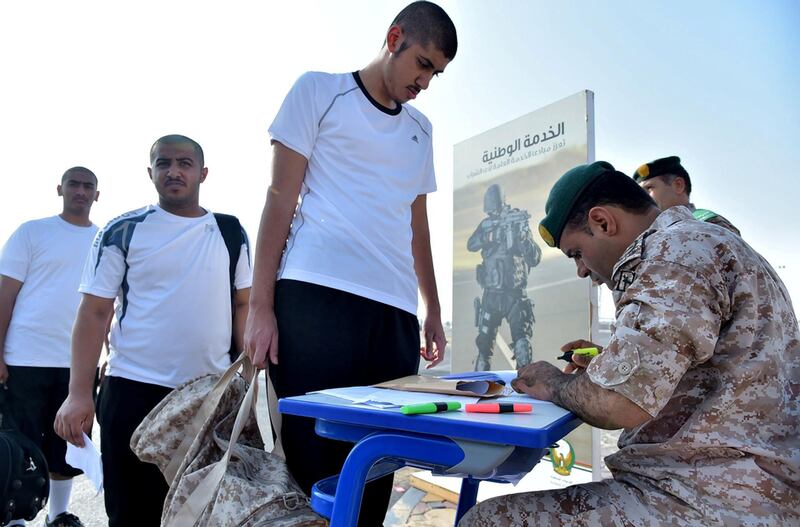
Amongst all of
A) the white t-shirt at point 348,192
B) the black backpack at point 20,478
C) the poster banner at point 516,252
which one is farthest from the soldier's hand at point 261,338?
the poster banner at point 516,252

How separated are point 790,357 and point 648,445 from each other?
356 mm

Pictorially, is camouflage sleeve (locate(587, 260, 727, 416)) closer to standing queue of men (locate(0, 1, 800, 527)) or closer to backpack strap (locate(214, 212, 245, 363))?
standing queue of men (locate(0, 1, 800, 527))

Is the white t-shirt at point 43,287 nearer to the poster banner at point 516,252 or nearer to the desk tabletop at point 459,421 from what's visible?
the poster banner at point 516,252

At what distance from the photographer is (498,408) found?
42.9 inches

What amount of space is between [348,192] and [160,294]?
1.11 meters

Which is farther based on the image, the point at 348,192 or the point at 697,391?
the point at 348,192

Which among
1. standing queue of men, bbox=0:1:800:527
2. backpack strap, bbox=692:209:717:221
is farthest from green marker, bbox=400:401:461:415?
backpack strap, bbox=692:209:717:221

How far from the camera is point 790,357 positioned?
1215mm

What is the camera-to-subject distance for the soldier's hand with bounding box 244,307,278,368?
5.09 ft

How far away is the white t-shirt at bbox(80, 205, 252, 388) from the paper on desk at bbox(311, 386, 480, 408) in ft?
4.14

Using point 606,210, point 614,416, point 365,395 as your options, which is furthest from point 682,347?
point 365,395

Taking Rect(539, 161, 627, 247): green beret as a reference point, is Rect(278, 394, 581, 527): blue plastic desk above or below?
below

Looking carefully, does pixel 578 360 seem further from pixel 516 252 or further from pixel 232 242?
pixel 516 252

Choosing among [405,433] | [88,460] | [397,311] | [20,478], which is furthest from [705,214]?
[20,478]
